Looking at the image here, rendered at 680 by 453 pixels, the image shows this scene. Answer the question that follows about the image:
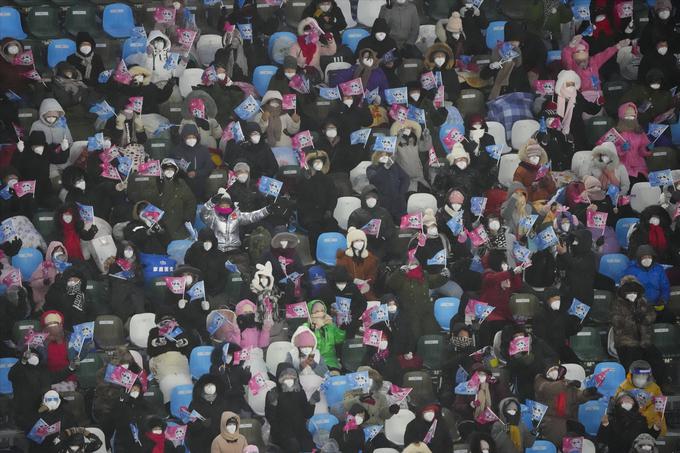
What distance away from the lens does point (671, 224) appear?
35.2 ft

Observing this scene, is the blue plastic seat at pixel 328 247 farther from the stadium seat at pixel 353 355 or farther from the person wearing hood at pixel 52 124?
the person wearing hood at pixel 52 124

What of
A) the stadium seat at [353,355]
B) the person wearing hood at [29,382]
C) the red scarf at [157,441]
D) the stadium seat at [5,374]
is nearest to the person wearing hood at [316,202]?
the stadium seat at [353,355]

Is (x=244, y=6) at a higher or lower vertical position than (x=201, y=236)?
higher

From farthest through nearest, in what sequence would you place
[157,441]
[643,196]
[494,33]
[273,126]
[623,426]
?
[494,33] → [273,126] → [643,196] → [623,426] → [157,441]

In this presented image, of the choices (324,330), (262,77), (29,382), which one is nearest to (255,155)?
(262,77)

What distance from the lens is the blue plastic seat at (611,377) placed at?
33.5 feet

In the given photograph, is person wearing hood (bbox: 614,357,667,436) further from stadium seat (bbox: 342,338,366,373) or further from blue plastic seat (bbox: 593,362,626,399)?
stadium seat (bbox: 342,338,366,373)

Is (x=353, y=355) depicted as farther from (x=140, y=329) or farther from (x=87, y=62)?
(x=87, y=62)

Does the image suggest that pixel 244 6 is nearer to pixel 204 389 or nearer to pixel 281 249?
pixel 281 249

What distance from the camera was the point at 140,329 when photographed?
10.2m

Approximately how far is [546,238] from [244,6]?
112 inches

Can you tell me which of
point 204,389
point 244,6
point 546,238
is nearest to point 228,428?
point 204,389

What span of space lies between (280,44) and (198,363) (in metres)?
2.59

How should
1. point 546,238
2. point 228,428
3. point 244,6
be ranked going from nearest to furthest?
point 228,428 < point 546,238 < point 244,6
